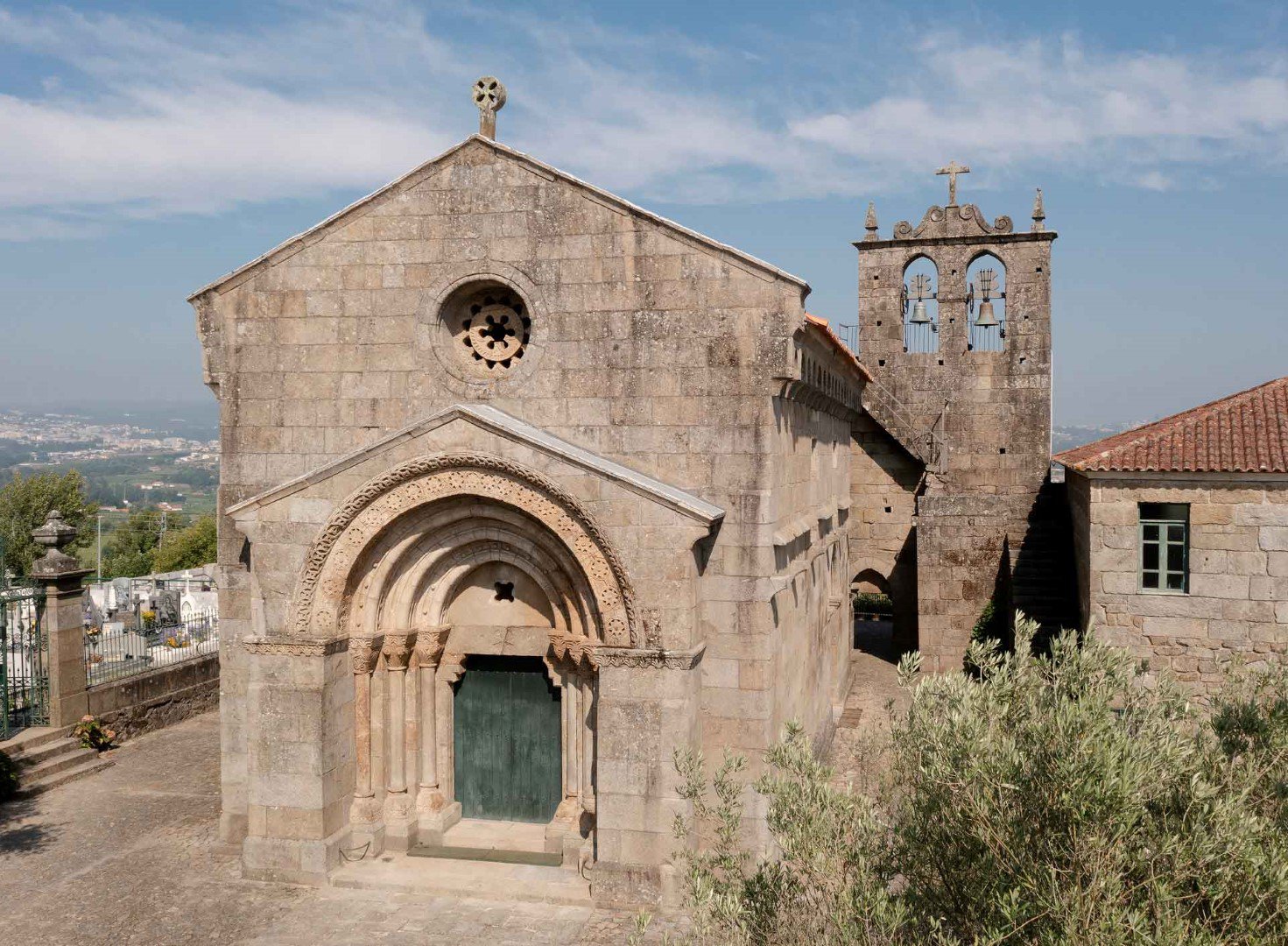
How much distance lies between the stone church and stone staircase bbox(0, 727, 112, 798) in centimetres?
447

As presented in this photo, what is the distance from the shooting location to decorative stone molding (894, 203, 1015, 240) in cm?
2488

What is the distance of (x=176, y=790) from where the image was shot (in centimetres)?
1612

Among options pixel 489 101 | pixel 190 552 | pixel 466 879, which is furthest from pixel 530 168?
pixel 190 552

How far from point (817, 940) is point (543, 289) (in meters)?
8.45

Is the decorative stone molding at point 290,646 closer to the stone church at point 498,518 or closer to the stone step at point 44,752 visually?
the stone church at point 498,518

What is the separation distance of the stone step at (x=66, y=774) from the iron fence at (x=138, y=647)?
55.9 inches

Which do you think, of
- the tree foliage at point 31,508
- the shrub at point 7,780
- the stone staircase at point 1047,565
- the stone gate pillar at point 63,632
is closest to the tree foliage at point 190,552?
the tree foliage at point 31,508

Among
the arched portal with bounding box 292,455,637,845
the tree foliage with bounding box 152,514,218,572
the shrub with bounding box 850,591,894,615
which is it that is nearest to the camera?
the arched portal with bounding box 292,455,637,845

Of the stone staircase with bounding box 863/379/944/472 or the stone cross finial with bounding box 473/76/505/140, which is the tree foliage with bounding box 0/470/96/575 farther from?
the stone cross finial with bounding box 473/76/505/140

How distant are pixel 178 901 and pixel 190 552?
1800 inches

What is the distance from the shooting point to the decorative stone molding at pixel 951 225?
2488cm

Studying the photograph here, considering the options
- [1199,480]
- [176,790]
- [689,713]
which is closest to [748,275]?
[689,713]

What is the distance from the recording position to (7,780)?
1569 cm

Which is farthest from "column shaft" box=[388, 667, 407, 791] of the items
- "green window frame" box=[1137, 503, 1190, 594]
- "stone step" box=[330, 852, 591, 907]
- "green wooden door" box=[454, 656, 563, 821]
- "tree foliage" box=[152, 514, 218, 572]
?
"tree foliage" box=[152, 514, 218, 572]
